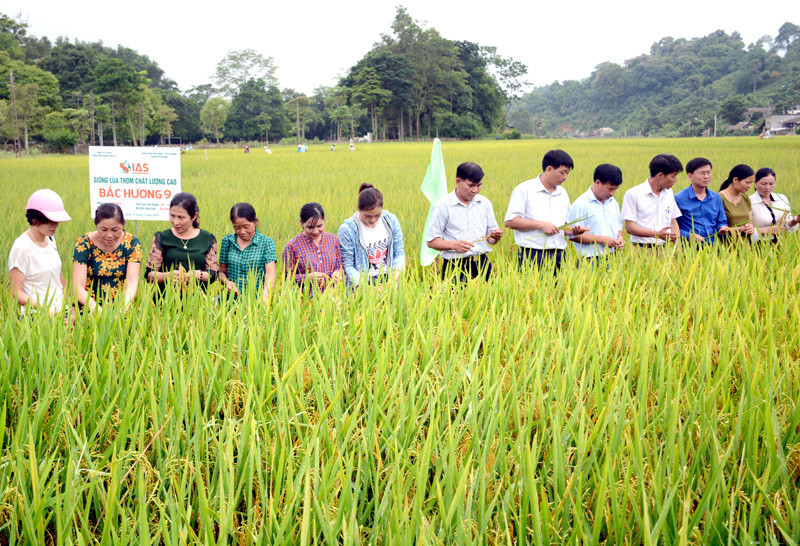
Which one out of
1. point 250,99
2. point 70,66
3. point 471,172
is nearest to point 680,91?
point 250,99

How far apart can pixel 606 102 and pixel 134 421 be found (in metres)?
125

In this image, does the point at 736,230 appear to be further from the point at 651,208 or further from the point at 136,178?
the point at 136,178

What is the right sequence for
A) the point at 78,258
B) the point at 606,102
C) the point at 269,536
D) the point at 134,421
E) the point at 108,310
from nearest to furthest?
the point at 269,536 < the point at 134,421 < the point at 108,310 < the point at 78,258 < the point at 606,102

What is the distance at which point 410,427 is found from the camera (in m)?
1.38

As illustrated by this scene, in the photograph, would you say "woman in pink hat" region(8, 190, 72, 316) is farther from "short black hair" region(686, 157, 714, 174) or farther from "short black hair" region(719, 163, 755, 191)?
"short black hair" region(719, 163, 755, 191)

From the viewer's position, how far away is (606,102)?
112m

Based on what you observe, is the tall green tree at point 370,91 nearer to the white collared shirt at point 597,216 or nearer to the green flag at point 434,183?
the white collared shirt at point 597,216

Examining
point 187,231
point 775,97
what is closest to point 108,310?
point 187,231

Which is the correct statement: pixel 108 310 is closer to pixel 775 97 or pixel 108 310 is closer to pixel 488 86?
pixel 488 86

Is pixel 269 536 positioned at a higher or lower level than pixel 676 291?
lower

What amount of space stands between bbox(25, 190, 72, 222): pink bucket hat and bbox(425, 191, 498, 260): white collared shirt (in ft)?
7.17

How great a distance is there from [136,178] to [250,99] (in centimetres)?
7065

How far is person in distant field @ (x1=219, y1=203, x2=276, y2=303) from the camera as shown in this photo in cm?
329

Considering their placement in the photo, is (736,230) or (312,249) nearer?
(312,249)
